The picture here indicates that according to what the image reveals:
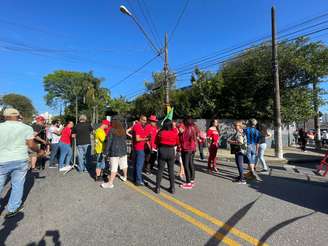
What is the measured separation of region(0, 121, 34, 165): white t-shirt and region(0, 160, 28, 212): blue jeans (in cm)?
9

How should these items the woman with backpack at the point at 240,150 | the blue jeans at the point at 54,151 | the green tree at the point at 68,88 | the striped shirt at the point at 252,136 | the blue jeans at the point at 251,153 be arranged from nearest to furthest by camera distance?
the woman with backpack at the point at 240,150 → the blue jeans at the point at 251,153 → the striped shirt at the point at 252,136 → the blue jeans at the point at 54,151 → the green tree at the point at 68,88

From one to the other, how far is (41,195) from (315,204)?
5566 millimetres

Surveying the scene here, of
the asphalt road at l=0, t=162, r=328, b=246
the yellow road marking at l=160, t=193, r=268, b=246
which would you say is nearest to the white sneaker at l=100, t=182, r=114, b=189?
the asphalt road at l=0, t=162, r=328, b=246

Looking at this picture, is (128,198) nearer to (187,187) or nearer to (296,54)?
(187,187)

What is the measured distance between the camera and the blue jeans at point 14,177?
12.9 feet

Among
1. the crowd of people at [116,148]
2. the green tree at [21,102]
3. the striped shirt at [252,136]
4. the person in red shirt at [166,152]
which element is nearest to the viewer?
the crowd of people at [116,148]

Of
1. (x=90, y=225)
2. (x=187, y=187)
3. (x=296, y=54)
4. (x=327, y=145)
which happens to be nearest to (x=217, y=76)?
(x=296, y=54)

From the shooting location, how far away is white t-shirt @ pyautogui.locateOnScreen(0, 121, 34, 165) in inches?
153

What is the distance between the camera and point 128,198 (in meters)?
4.95

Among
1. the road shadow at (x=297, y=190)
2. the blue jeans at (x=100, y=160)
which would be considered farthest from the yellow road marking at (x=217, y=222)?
the blue jeans at (x=100, y=160)

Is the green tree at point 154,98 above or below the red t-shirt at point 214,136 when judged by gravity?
above

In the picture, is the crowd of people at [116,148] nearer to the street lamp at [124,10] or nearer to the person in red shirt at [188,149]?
the person in red shirt at [188,149]

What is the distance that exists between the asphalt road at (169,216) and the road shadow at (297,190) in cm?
2

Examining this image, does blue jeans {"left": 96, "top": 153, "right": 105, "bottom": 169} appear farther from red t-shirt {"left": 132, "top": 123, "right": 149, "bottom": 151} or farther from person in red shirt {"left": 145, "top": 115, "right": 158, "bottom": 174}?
person in red shirt {"left": 145, "top": 115, "right": 158, "bottom": 174}
